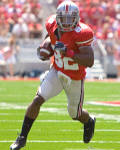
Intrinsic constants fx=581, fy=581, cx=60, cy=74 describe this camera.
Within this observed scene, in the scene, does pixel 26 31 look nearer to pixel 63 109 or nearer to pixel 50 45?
pixel 63 109

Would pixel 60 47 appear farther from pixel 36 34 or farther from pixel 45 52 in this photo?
pixel 36 34

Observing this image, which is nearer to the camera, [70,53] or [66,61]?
[70,53]

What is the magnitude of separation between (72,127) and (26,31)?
35.6 ft

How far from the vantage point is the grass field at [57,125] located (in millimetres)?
5898

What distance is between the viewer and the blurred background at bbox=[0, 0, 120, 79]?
57.2ft

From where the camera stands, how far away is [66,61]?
5578 mm

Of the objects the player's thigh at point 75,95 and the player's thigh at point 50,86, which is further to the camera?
the player's thigh at point 75,95

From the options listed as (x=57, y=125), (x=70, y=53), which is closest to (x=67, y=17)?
(x=70, y=53)

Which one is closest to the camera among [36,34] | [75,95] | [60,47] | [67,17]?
[60,47]

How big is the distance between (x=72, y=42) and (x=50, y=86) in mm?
486

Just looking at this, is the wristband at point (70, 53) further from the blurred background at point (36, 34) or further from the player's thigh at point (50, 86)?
the blurred background at point (36, 34)

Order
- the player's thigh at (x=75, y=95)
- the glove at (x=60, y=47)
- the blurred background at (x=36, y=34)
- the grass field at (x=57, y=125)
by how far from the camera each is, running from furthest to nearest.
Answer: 1. the blurred background at (x=36, y=34)
2. the grass field at (x=57, y=125)
3. the player's thigh at (x=75, y=95)
4. the glove at (x=60, y=47)

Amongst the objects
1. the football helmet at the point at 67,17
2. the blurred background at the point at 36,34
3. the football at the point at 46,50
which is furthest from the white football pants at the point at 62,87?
the blurred background at the point at 36,34

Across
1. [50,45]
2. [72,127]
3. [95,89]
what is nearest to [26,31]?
[95,89]
